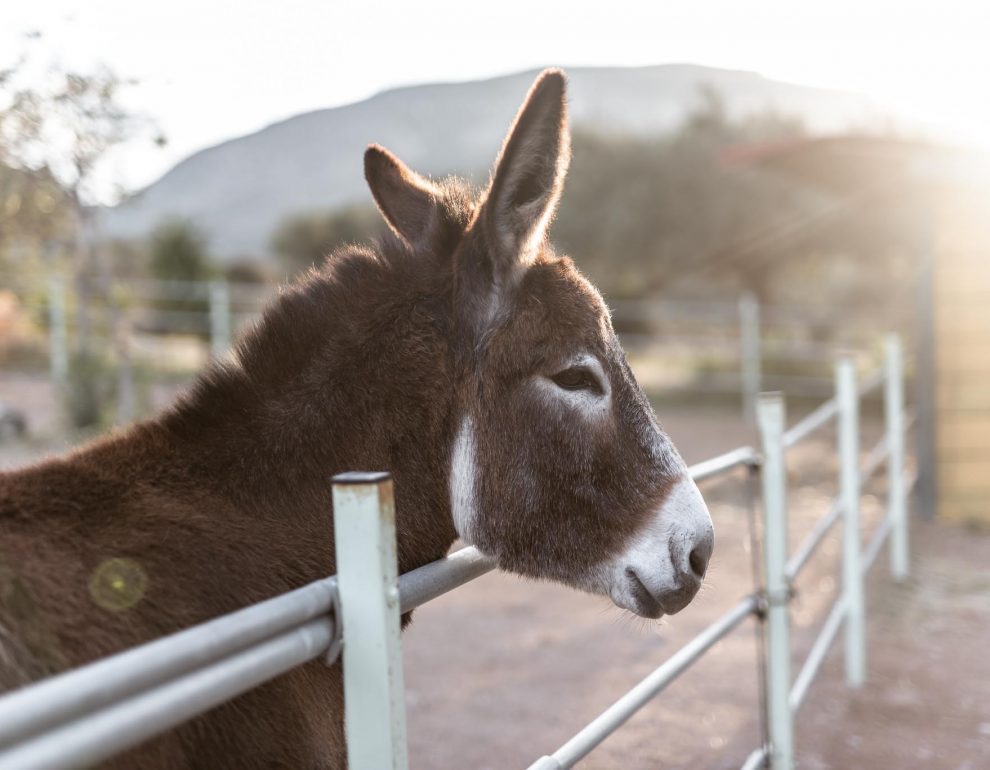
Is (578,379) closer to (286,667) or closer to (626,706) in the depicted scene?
(626,706)

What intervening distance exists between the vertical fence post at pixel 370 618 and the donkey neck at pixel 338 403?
58cm

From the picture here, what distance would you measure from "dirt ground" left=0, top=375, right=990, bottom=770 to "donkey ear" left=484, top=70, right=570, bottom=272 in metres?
1.58

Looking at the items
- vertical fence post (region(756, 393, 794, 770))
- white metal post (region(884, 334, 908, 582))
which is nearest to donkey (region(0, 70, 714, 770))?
vertical fence post (region(756, 393, 794, 770))

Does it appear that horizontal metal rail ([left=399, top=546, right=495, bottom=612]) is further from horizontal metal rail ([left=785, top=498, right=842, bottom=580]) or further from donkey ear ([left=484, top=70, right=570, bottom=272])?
horizontal metal rail ([left=785, top=498, right=842, bottom=580])

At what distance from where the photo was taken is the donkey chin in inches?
76.8

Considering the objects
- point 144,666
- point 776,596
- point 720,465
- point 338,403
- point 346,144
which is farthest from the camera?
point 346,144

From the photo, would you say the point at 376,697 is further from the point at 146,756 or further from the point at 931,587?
the point at 931,587

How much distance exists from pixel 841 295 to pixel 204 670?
36579mm

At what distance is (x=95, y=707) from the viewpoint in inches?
32.8

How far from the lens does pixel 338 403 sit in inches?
73.6

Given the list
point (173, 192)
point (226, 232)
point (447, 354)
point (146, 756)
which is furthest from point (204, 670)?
point (173, 192)

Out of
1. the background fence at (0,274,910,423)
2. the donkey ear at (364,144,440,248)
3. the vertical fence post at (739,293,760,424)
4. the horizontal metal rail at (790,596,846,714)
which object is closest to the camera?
the donkey ear at (364,144,440,248)

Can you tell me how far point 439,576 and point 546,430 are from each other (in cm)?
49

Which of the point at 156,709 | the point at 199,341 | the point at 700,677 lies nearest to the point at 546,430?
the point at 156,709
